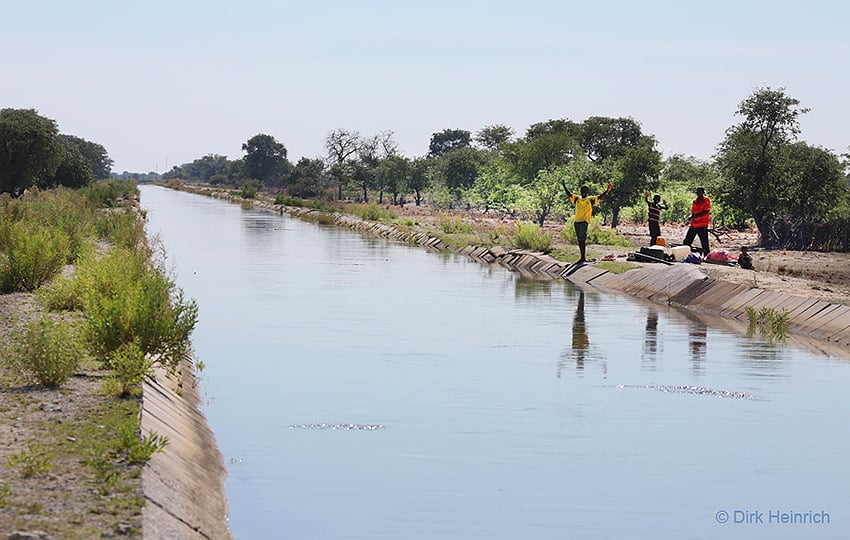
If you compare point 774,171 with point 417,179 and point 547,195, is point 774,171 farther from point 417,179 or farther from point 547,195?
point 417,179

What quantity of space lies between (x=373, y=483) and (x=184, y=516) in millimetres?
3061

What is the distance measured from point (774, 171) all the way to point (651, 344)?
21973mm

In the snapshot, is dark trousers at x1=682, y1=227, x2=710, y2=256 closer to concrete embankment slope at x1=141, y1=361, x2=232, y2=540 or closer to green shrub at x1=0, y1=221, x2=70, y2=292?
green shrub at x1=0, y1=221, x2=70, y2=292

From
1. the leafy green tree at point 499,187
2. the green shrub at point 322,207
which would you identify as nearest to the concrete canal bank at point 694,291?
the leafy green tree at point 499,187

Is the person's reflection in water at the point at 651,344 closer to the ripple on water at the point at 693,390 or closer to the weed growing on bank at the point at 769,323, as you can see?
the ripple on water at the point at 693,390

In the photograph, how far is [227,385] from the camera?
669 inches

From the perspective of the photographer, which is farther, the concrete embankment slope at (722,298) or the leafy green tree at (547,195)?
the leafy green tree at (547,195)

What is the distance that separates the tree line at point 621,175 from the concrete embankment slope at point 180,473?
104 ft

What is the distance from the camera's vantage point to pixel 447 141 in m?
176

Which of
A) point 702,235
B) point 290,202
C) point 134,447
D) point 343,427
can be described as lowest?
point 343,427

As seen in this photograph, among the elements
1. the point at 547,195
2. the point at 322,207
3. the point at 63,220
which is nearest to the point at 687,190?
the point at 547,195

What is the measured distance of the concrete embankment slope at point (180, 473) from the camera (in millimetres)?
8672

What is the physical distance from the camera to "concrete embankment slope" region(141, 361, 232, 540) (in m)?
8.67

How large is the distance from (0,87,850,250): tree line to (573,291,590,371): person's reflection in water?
16662mm
